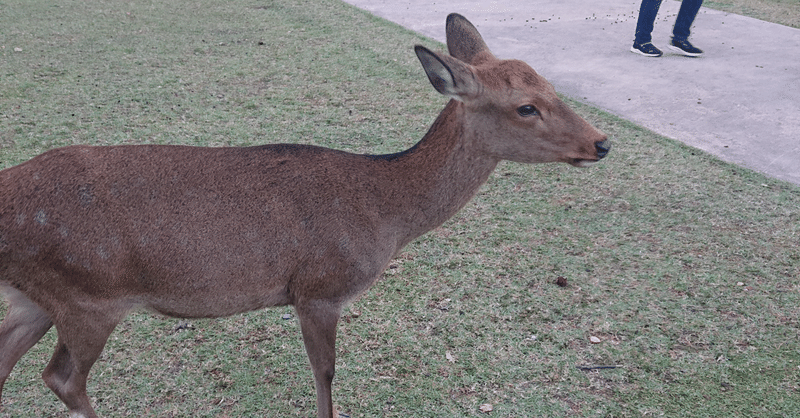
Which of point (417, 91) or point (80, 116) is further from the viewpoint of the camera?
point (417, 91)

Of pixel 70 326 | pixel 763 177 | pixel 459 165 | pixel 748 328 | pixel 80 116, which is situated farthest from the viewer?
pixel 80 116

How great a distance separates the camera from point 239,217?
2.74 meters

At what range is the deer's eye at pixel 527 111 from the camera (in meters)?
2.93

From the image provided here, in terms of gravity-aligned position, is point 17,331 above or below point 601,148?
below

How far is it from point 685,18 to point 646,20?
0.54m

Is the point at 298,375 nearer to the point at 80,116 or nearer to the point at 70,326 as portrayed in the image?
the point at 70,326

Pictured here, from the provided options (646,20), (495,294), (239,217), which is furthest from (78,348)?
(646,20)

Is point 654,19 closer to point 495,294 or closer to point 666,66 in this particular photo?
point 666,66

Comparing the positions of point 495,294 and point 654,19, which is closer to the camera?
point 495,294

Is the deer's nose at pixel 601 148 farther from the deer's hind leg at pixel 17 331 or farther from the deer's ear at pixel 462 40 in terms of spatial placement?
the deer's hind leg at pixel 17 331

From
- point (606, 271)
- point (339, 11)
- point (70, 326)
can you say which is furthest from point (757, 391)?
point (339, 11)

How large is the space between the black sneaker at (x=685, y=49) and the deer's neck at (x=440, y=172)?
655 centimetres

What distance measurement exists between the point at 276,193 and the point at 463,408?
1396mm

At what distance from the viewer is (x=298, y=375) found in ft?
11.6
